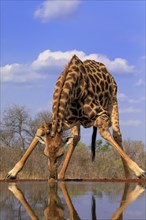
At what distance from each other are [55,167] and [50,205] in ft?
8.65

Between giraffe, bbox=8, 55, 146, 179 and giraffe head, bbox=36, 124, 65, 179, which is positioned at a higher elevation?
giraffe, bbox=8, 55, 146, 179

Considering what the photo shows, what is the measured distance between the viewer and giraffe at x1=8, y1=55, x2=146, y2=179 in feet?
30.6

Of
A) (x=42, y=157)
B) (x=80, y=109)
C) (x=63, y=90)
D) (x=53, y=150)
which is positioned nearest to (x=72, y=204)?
(x=53, y=150)

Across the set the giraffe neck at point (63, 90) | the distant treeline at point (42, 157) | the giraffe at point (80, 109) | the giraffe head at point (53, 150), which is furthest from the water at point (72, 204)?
the distant treeline at point (42, 157)

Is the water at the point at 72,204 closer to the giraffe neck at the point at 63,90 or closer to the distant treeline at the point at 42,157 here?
the giraffe neck at the point at 63,90

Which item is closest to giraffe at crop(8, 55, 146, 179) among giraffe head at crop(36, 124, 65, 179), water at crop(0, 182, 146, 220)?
giraffe head at crop(36, 124, 65, 179)

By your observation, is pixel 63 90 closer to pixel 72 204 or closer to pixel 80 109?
pixel 80 109

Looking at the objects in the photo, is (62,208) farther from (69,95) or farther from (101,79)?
(101,79)

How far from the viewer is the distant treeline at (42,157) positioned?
27.2 meters

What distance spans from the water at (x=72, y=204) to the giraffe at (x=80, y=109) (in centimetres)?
137

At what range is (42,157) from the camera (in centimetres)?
2838

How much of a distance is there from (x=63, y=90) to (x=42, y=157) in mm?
18591

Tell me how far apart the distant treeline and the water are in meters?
14.8

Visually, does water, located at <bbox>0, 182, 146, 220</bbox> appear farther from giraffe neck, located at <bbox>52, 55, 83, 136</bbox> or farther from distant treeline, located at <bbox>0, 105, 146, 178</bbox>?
distant treeline, located at <bbox>0, 105, 146, 178</bbox>
